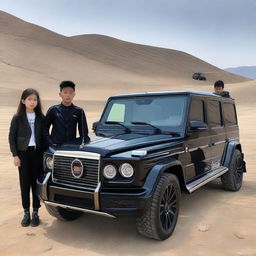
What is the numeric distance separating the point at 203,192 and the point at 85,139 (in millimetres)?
2748

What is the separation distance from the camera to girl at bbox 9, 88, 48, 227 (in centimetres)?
477

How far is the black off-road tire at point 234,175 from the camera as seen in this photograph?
250 inches

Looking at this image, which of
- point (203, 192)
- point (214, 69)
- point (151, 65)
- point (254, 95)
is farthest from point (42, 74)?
point (214, 69)

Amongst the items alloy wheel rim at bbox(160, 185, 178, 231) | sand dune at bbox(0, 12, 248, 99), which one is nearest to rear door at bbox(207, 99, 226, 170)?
alloy wheel rim at bbox(160, 185, 178, 231)

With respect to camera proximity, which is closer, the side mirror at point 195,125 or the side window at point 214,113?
the side mirror at point 195,125

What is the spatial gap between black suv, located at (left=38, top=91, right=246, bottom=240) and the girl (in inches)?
14.6

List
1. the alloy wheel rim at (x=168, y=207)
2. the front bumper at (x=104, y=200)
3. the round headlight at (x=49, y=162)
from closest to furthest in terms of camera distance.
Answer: the front bumper at (x=104, y=200) → the alloy wheel rim at (x=168, y=207) → the round headlight at (x=49, y=162)

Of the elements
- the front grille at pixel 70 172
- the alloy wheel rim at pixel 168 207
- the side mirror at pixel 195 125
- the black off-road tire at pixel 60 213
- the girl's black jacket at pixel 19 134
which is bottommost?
the black off-road tire at pixel 60 213

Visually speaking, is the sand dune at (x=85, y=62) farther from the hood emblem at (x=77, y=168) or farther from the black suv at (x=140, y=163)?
the hood emblem at (x=77, y=168)

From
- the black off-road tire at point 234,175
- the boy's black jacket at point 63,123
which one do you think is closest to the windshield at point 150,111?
the boy's black jacket at point 63,123

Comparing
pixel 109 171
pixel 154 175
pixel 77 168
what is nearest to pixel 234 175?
pixel 154 175

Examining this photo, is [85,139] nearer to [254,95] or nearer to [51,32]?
[254,95]

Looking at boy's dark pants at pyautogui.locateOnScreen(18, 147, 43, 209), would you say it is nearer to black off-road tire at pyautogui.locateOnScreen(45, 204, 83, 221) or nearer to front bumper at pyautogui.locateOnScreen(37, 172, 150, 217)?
black off-road tire at pyautogui.locateOnScreen(45, 204, 83, 221)

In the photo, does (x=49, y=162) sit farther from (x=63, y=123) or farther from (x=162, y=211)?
(x=162, y=211)
